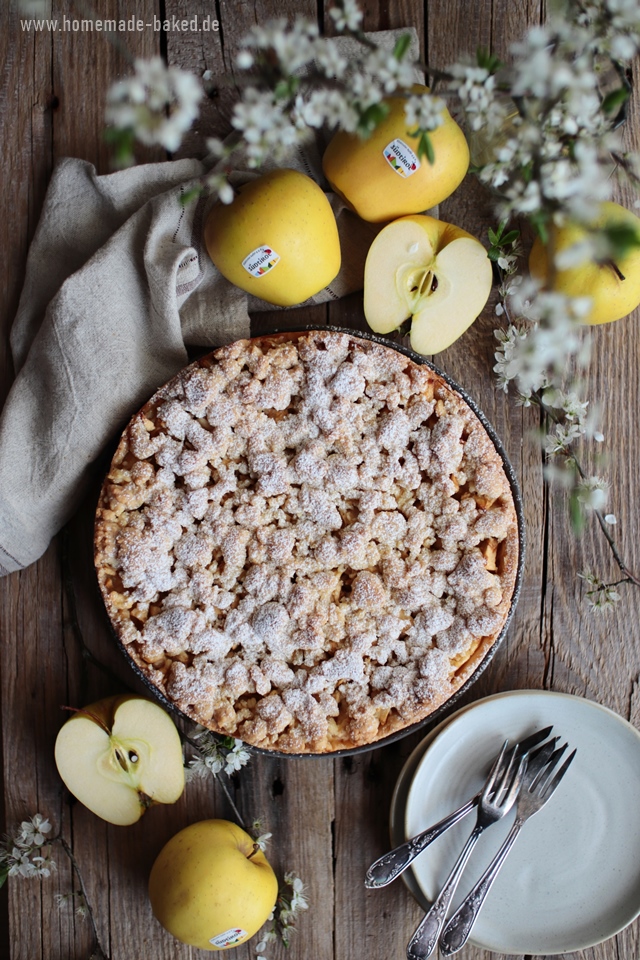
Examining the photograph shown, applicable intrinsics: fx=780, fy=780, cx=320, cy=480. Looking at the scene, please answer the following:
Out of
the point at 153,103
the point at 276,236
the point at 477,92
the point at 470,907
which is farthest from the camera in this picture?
the point at 470,907

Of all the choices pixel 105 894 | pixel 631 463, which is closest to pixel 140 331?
pixel 631 463

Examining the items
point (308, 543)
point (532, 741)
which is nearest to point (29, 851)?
point (308, 543)

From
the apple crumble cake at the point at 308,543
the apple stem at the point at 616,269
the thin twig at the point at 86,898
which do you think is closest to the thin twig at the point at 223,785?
the apple crumble cake at the point at 308,543

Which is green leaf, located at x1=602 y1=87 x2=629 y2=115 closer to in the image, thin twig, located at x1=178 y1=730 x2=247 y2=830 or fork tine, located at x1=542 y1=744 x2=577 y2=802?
fork tine, located at x1=542 y1=744 x2=577 y2=802

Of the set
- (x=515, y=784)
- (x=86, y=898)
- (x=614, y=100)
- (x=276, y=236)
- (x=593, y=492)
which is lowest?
(x=86, y=898)

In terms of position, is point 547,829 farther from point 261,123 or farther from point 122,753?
point 261,123

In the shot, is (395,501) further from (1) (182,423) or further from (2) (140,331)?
(2) (140,331)
